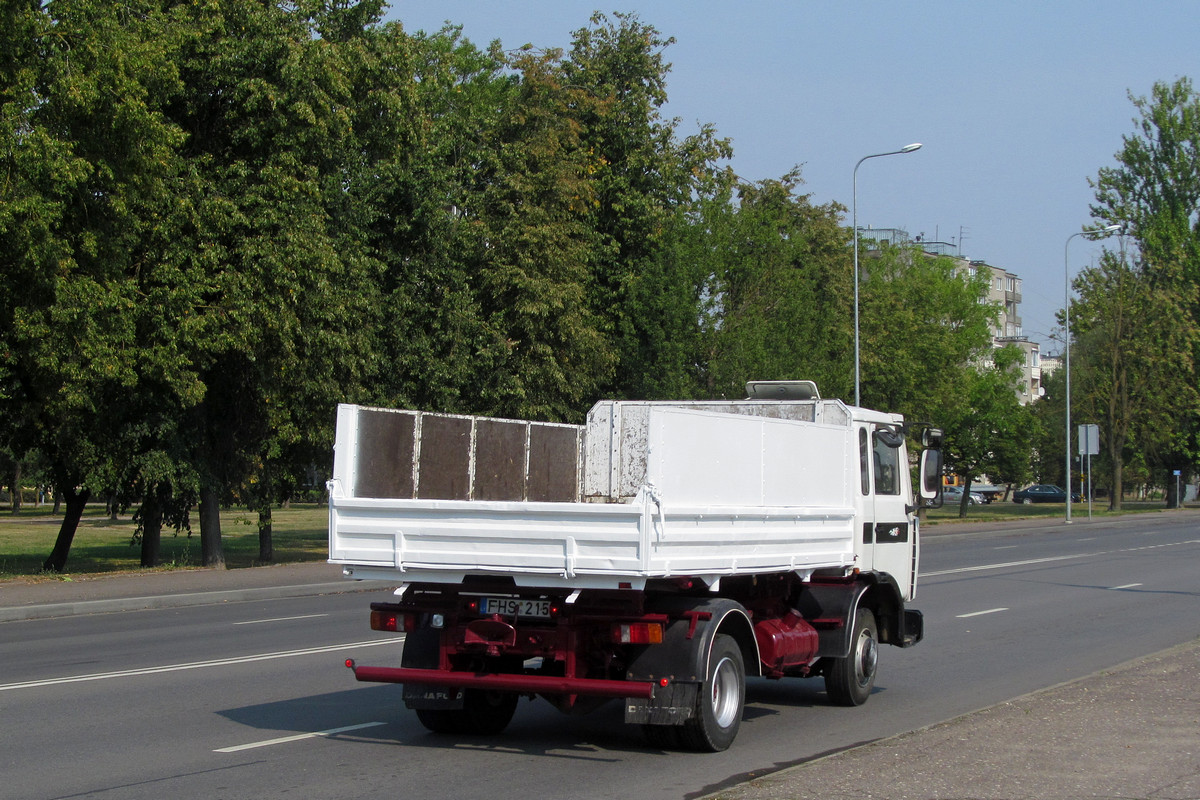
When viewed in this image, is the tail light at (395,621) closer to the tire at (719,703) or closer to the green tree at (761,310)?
the tire at (719,703)

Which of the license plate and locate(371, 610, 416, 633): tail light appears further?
locate(371, 610, 416, 633): tail light

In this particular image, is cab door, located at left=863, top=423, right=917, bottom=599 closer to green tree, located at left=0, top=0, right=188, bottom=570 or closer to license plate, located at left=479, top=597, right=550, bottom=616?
license plate, located at left=479, top=597, right=550, bottom=616

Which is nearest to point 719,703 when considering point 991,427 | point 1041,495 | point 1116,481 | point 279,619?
point 279,619

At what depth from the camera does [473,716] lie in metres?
8.38

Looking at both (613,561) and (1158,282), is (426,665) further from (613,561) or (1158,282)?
(1158,282)

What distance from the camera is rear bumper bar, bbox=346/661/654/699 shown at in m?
7.12

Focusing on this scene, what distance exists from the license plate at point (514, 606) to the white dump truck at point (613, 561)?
14mm

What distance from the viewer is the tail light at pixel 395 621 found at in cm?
780

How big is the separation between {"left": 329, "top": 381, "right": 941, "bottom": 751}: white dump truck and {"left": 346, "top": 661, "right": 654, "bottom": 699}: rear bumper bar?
15mm

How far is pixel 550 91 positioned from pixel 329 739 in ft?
97.2

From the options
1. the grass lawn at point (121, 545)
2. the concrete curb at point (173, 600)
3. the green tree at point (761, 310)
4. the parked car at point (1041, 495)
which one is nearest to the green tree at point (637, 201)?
the green tree at point (761, 310)

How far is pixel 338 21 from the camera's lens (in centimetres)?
2783

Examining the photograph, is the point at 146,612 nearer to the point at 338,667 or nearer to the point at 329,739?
the point at 338,667

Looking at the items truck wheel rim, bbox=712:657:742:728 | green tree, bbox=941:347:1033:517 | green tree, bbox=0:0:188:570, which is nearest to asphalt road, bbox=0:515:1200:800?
truck wheel rim, bbox=712:657:742:728
